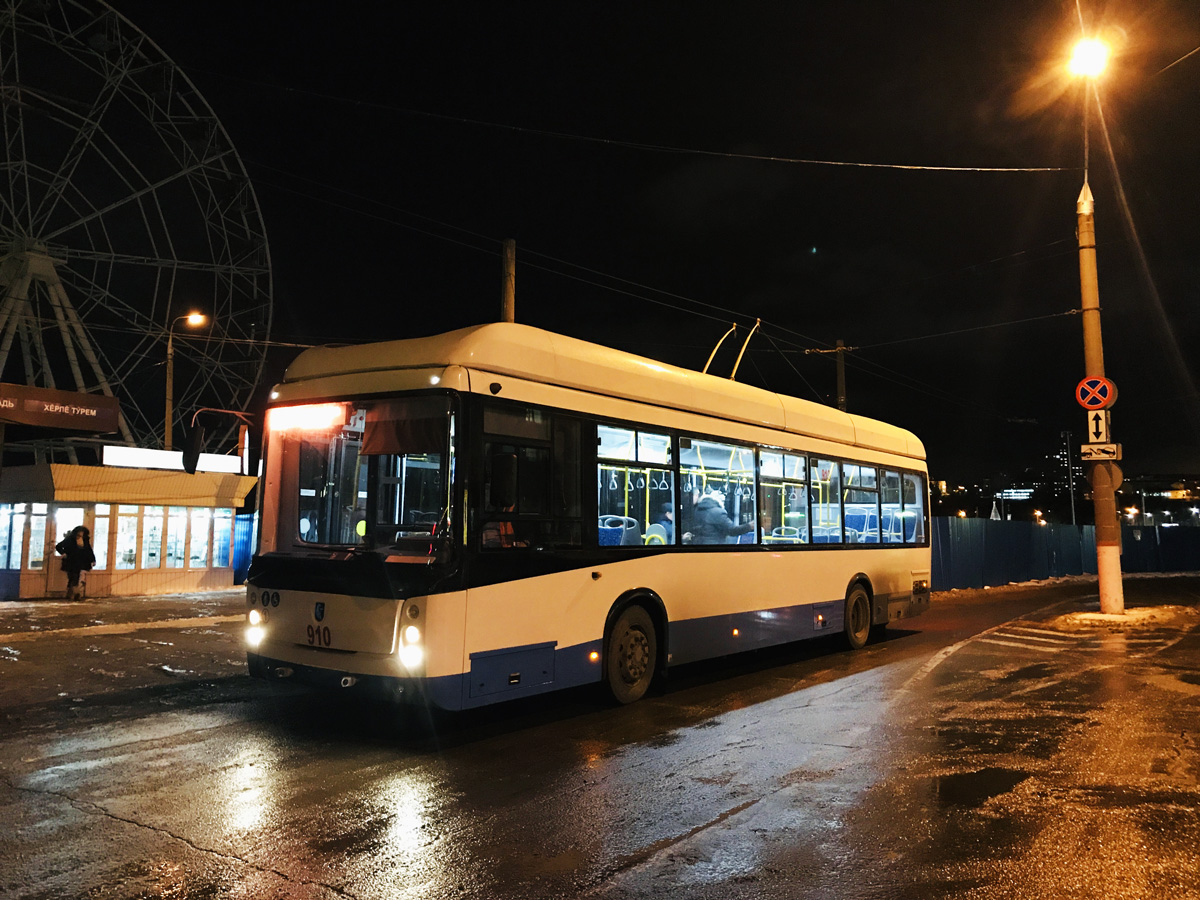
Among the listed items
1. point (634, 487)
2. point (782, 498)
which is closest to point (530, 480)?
point (634, 487)

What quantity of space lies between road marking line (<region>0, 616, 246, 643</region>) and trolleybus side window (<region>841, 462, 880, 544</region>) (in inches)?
402

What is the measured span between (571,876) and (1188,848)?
10.7 feet

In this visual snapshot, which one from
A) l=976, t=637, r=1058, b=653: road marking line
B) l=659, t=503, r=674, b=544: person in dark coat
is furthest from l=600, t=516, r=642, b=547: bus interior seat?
l=976, t=637, r=1058, b=653: road marking line

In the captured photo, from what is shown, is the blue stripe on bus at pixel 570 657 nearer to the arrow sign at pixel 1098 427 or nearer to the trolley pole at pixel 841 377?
the arrow sign at pixel 1098 427

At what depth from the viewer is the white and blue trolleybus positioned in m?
6.91

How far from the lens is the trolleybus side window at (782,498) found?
11188mm

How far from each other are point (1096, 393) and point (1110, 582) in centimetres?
355

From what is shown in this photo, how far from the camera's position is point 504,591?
7266 mm

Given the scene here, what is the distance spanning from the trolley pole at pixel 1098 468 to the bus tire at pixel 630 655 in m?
11.8

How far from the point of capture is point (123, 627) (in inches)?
601

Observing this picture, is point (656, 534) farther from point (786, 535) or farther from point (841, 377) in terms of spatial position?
point (841, 377)

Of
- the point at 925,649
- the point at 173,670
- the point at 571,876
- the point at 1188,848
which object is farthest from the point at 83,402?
the point at 1188,848

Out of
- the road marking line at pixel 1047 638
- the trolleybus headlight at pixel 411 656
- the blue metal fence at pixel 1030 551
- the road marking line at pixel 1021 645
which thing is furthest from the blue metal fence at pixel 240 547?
the trolleybus headlight at pixel 411 656

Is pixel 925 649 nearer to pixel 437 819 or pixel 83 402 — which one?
pixel 437 819
